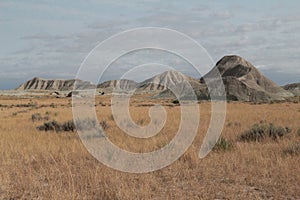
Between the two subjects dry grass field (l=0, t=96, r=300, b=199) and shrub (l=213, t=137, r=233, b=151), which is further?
shrub (l=213, t=137, r=233, b=151)

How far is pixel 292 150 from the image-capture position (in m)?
8.32

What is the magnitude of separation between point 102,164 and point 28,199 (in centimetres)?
243

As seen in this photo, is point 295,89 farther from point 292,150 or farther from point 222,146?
point 222,146

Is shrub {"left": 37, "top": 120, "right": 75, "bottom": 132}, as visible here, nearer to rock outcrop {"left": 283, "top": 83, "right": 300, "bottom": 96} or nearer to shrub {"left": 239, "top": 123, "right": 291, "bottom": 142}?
shrub {"left": 239, "top": 123, "right": 291, "bottom": 142}

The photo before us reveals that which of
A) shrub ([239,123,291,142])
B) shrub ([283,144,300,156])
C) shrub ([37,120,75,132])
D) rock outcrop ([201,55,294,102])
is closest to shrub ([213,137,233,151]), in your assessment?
shrub ([283,144,300,156])

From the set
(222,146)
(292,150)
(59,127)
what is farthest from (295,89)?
(222,146)

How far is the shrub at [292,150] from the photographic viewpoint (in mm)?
8128

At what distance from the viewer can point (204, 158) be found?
8.08 m

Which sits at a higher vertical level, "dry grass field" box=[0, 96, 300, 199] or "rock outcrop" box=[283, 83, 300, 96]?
"dry grass field" box=[0, 96, 300, 199]

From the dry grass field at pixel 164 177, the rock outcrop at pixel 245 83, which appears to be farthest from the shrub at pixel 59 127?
the rock outcrop at pixel 245 83

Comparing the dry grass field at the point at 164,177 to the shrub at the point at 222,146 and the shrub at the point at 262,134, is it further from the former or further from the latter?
the shrub at the point at 262,134

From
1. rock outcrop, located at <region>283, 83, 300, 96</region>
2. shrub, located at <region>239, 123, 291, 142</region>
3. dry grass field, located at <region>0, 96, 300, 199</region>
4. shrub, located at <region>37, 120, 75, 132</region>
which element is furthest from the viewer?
rock outcrop, located at <region>283, 83, 300, 96</region>

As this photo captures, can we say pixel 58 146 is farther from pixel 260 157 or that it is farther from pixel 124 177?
pixel 260 157

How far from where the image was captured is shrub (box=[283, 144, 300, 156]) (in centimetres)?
813
